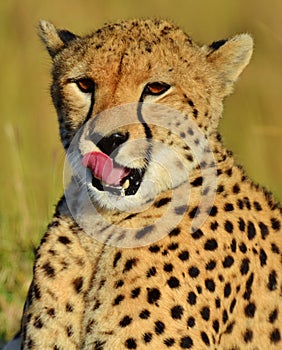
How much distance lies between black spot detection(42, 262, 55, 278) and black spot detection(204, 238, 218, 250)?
0.56 m

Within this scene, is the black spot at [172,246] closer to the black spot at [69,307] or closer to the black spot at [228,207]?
the black spot at [228,207]

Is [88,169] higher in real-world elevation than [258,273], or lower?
higher

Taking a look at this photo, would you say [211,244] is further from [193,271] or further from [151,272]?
[151,272]

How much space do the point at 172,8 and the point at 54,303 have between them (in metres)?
5.77

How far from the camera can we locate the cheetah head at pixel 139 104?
4215 millimetres

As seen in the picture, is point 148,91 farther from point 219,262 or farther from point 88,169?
point 219,262

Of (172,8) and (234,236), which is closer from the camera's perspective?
(234,236)

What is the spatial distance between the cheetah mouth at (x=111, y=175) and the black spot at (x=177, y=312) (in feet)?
1.39

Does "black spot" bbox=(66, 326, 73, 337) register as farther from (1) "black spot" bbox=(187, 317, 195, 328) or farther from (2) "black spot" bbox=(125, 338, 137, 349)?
(1) "black spot" bbox=(187, 317, 195, 328)

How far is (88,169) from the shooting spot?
425cm

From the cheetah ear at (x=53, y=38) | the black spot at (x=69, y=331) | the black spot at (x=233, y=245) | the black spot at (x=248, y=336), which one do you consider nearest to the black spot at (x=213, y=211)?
the black spot at (x=233, y=245)

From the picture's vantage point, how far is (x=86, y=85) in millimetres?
4426

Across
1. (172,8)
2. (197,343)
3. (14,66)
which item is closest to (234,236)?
(197,343)

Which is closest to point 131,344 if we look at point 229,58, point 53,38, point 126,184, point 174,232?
point 174,232
